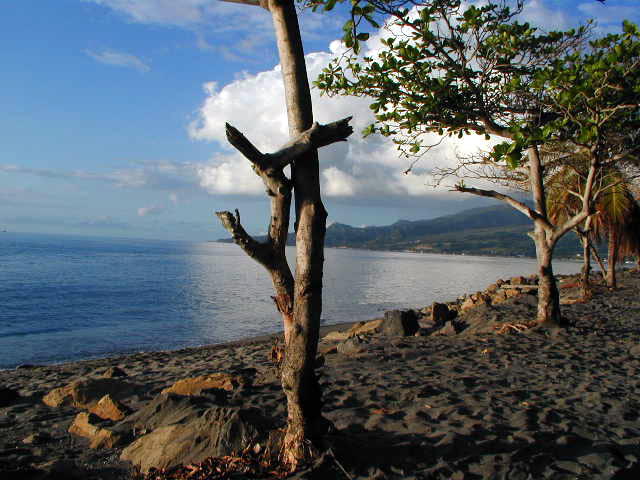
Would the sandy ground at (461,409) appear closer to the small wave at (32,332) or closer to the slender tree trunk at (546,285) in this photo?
the slender tree trunk at (546,285)

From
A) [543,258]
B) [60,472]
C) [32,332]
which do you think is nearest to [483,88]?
[543,258]

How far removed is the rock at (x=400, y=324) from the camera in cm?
1429

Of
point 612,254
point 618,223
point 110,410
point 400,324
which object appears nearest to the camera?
point 110,410

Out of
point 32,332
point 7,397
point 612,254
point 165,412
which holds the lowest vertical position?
point 32,332

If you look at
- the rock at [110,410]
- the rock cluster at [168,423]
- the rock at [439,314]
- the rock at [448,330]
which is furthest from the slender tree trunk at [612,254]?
the rock at [110,410]

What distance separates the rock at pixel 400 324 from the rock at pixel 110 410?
8.79m

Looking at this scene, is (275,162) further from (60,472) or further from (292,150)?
(60,472)

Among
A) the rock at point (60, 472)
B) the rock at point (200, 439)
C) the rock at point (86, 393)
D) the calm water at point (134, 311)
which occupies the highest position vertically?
the rock at point (200, 439)

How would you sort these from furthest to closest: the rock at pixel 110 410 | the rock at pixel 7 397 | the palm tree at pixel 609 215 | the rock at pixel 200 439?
the palm tree at pixel 609 215, the rock at pixel 7 397, the rock at pixel 110 410, the rock at pixel 200 439

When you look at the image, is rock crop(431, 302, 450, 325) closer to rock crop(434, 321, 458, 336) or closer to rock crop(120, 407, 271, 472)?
rock crop(434, 321, 458, 336)

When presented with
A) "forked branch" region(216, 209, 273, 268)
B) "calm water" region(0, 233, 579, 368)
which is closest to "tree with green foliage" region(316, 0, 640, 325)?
"forked branch" region(216, 209, 273, 268)

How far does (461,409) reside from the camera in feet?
20.3

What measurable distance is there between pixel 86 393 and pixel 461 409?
7.03 m

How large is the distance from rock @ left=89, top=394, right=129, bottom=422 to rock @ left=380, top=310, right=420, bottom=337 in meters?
8.79
